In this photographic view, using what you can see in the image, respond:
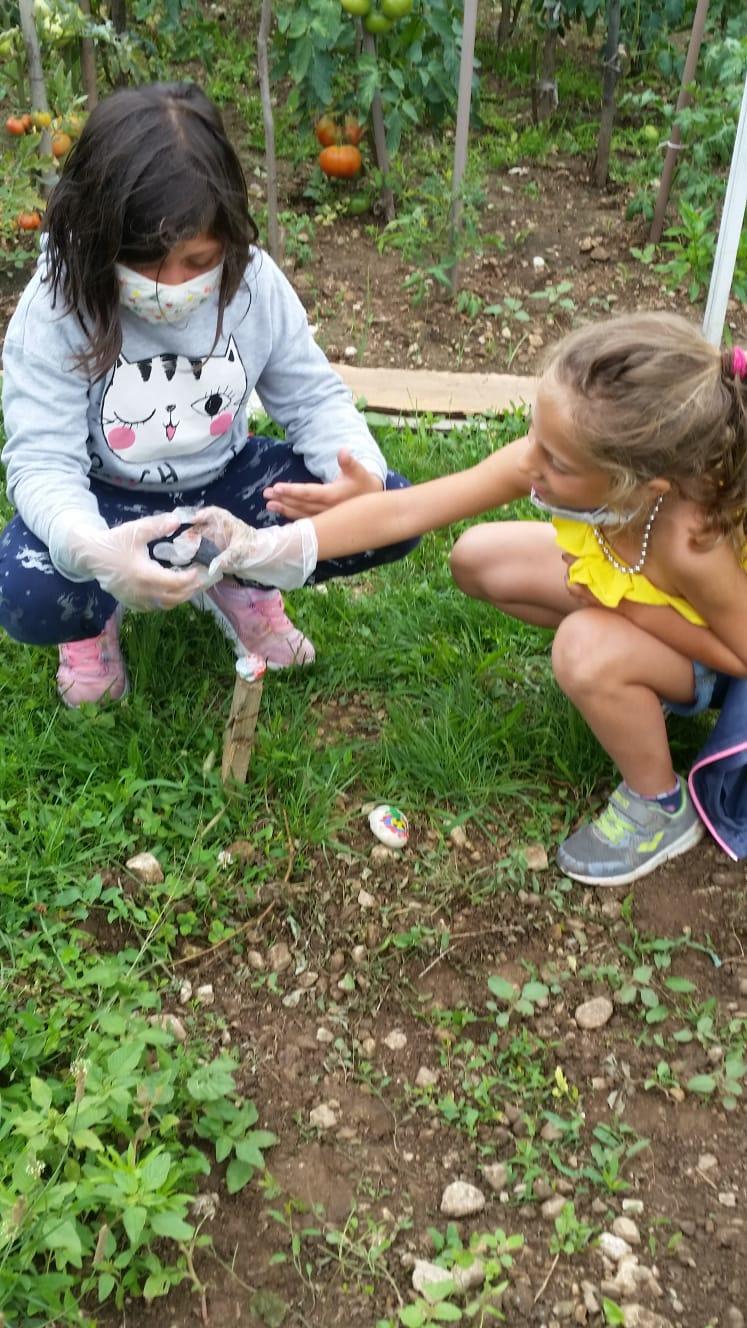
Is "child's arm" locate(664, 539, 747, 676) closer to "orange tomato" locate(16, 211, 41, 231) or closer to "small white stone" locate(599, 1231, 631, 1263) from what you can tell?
"small white stone" locate(599, 1231, 631, 1263)

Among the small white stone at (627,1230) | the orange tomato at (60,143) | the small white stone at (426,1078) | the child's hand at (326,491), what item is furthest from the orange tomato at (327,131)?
the small white stone at (627,1230)

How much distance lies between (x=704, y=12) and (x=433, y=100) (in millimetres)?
981

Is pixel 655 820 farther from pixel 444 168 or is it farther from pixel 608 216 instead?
pixel 444 168

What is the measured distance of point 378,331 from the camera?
12.2 feet

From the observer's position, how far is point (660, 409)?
1664mm

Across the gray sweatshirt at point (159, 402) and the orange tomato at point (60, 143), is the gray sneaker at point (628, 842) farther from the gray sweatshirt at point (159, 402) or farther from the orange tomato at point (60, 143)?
the orange tomato at point (60, 143)

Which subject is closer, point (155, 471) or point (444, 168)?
point (155, 471)

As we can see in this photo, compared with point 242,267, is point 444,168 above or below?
below

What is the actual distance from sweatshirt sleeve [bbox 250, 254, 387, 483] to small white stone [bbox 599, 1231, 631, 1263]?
131cm

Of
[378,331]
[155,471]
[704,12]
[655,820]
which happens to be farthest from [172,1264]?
[704,12]

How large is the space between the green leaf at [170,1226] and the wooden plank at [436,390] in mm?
2296

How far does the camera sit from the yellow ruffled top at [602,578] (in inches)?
75.4

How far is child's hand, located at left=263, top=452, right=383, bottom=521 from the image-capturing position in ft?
7.07

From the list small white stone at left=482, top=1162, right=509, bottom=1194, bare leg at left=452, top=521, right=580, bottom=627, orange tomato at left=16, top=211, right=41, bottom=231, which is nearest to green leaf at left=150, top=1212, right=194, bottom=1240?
small white stone at left=482, top=1162, right=509, bottom=1194
